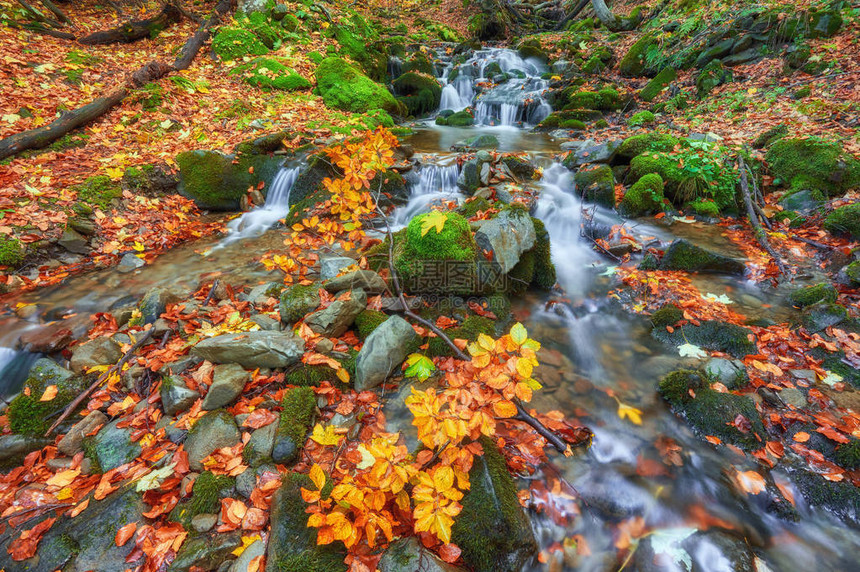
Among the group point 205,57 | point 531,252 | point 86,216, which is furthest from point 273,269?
point 205,57

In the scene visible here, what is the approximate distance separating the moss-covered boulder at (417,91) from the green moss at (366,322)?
1299 centimetres

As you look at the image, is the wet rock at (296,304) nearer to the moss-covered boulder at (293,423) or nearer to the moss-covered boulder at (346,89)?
the moss-covered boulder at (293,423)

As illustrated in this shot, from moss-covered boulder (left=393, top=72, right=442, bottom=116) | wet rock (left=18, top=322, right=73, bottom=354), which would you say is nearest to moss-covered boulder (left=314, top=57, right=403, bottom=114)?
moss-covered boulder (left=393, top=72, right=442, bottom=116)

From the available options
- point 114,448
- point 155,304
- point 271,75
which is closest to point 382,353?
point 114,448

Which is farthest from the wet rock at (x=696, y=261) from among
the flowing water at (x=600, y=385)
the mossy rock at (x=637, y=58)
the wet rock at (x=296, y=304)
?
the mossy rock at (x=637, y=58)

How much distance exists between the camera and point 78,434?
2.61 m

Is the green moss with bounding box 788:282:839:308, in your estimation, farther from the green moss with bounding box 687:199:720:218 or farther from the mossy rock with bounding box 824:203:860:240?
the green moss with bounding box 687:199:720:218

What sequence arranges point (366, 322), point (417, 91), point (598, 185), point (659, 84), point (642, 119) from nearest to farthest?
point (366, 322), point (598, 185), point (642, 119), point (659, 84), point (417, 91)

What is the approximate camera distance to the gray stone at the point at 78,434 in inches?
102

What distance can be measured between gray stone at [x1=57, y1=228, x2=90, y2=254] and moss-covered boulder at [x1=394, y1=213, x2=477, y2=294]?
513 centimetres

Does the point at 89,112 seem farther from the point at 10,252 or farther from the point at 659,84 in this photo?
the point at 659,84

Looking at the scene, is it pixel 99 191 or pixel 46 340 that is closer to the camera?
pixel 46 340

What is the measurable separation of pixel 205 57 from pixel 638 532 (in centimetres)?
1522

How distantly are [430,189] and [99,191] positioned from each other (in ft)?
20.1
